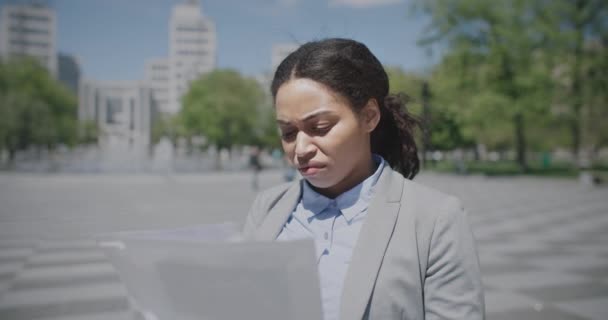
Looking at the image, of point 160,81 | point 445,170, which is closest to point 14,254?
point 445,170

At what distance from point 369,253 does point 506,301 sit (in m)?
3.53

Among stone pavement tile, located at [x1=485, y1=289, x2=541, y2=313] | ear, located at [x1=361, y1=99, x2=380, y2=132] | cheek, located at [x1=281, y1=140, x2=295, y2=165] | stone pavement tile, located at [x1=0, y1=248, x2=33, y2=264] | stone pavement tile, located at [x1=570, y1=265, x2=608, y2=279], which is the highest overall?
ear, located at [x1=361, y1=99, x2=380, y2=132]

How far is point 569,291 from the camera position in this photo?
4332mm

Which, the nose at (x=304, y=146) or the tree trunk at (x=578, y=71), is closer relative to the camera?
the nose at (x=304, y=146)

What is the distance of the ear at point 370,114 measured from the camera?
1.16 metres

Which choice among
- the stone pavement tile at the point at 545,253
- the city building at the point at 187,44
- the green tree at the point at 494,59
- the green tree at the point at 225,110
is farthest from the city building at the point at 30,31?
the stone pavement tile at the point at 545,253

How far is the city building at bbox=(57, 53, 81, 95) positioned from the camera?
111 m

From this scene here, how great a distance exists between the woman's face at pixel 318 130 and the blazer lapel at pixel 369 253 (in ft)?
0.40

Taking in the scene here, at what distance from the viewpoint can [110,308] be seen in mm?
3787

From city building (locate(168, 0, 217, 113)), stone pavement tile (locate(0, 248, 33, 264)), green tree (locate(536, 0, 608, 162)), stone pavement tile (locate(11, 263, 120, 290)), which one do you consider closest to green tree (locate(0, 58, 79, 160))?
stone pavement tile (locate(0, 248, 33, 264))

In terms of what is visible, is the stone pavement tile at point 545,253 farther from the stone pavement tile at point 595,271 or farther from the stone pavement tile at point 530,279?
the stone pavement tile at point 530,279

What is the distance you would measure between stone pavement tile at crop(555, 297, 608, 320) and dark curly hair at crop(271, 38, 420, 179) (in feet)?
10.8

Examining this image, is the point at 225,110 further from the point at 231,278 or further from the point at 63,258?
the point at 231,278

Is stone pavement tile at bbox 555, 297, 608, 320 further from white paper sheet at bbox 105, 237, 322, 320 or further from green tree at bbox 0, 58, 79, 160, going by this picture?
green tree at bbox 0, 58, 79, 160
